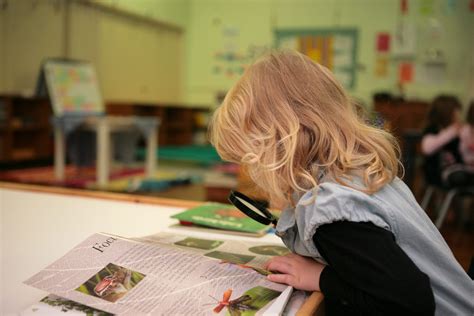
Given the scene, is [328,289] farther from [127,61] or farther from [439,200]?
[127,61]

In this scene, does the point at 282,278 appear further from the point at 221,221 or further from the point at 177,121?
the point at 177,121

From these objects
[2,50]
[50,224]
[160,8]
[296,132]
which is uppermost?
[160,8]

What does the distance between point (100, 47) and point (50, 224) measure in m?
5.60

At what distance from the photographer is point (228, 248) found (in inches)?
34.8

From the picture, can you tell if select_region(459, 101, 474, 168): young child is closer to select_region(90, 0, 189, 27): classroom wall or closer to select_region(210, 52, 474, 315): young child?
select_region(210, 52, 474, 315): young child

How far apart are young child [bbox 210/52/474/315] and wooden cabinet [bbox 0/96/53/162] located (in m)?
4.65

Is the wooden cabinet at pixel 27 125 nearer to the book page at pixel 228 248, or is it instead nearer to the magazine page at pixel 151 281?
the book page at pixel 228 248

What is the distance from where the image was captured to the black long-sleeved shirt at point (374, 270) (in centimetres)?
63

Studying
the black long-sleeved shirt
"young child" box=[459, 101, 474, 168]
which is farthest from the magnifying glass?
"young child" box=[459, 101, 474, 168]

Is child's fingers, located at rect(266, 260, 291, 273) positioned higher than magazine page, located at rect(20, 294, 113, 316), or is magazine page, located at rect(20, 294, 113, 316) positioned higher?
child's fingers, located at rect(266, 260, 291, 273)

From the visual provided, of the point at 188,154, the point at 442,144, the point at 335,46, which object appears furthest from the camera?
the point at 335,46

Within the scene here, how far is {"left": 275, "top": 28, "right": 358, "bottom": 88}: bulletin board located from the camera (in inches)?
279

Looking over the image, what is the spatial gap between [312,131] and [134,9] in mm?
6583

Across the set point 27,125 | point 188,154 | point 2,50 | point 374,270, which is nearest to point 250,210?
point 374,270
